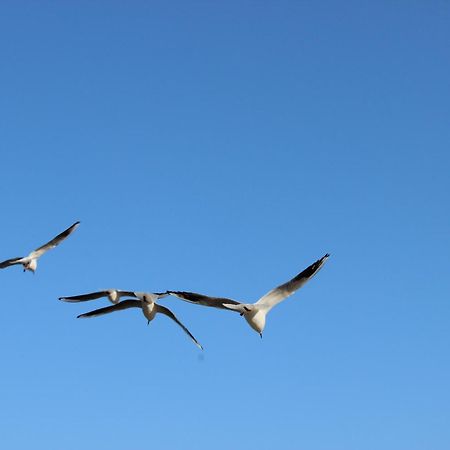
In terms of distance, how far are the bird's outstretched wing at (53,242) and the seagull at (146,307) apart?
6994mm

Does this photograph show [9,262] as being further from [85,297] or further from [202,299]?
[202,299]

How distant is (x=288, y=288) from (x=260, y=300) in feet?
3.90

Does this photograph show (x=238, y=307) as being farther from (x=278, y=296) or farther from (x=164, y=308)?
(x=164, y=308)

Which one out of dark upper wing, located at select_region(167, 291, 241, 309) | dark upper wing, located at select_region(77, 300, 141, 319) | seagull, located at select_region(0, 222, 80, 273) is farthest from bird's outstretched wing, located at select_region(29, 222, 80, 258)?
dark upper wing, located at select_region(167, 291, 241, 309)

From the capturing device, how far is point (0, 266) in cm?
5253

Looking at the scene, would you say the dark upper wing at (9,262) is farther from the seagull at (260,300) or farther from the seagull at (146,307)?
the seagull at (260,300)

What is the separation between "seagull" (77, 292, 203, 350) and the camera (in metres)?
42.9

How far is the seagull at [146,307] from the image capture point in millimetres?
42875

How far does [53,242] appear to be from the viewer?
5119 centimetres

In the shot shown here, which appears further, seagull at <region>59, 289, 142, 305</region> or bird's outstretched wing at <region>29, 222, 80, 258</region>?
bird's outstretched wing at <region>29, 222, 80, 258</region>

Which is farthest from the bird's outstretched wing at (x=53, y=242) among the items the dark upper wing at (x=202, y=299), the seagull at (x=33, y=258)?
the dark upper wing at (x=202, y=299)

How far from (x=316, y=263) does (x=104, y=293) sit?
13424 millimetres

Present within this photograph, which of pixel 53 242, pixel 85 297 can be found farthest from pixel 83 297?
pixel 53 242

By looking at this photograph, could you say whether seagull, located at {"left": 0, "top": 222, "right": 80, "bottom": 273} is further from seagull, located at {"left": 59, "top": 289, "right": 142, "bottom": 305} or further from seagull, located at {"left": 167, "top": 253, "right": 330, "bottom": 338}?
seagull, located at {"left": 167, "top": 253, "right": 330, "bottom": 338}
